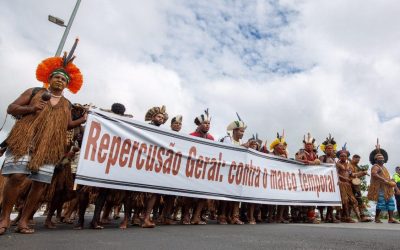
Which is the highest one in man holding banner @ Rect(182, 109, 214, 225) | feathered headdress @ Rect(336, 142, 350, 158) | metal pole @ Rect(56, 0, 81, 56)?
metal pole @ Rect(56, 0, 81, 56)

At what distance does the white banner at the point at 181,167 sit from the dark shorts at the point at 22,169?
55 cm

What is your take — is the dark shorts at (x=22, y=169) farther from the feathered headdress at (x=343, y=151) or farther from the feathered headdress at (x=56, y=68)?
the feathered headdress at (x=343, y=151)

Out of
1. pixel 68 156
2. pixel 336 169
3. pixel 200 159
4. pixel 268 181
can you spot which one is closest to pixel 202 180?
pixel 200 159

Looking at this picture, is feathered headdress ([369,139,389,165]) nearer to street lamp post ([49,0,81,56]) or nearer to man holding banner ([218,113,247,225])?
man holding banner ([218,113,247,225])

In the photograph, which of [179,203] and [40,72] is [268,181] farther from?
[40,72]

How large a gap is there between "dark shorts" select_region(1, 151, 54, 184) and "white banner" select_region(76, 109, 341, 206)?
0.55 meters

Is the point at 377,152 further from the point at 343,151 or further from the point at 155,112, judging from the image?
the point at 155,112

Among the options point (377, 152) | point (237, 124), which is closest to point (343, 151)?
point (377, 152)

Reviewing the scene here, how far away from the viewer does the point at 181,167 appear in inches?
227

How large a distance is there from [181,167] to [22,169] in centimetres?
265

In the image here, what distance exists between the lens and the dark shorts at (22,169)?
3.76 m

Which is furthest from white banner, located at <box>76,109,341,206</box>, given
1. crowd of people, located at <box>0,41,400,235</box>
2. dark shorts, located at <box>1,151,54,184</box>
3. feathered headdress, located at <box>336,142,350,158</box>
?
feathered headdress, located at <box>336,142,350,158</box>

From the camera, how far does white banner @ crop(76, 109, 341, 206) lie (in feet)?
15.8

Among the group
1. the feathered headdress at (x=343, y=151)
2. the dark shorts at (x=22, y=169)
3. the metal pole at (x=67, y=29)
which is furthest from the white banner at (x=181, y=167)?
the metal pole at (x=67, y=29)
